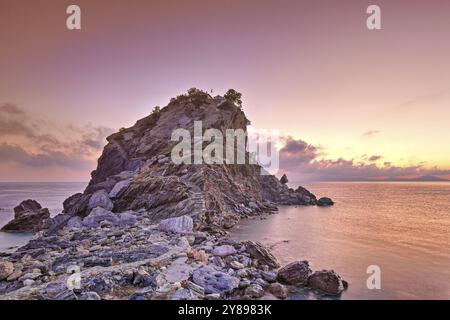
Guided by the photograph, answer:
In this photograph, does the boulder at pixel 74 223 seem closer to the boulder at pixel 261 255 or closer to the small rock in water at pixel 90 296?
the boulder at pixel 261 255

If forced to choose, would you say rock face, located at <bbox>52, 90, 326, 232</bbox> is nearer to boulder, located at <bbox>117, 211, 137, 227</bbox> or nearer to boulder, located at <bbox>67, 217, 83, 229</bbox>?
boulder, located at <bbox>67, 217, 83, 229</bbox>

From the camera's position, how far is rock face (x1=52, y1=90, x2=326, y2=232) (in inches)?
1451

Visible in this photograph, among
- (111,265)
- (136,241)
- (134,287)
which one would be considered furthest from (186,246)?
(134,287)

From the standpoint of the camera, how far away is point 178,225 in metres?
27.9

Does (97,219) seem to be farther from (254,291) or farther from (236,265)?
(254,291)

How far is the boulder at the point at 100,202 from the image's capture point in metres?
39.0

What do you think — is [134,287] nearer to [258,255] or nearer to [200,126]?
[258,255]

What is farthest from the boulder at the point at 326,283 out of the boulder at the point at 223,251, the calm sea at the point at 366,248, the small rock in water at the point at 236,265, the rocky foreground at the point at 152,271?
the boulder at the point at 223,251

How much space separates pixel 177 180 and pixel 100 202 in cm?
1134

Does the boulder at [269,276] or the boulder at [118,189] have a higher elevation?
the boulder at [118,189]

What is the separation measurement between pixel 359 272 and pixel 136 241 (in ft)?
58.2

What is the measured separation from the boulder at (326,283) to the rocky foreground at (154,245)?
2.3 inches

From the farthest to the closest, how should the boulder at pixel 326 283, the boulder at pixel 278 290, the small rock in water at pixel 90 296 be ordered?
the boulder at pixel 326 283 → the boulder at pixel 278 290 → the small rock in water at pixel 90 296
